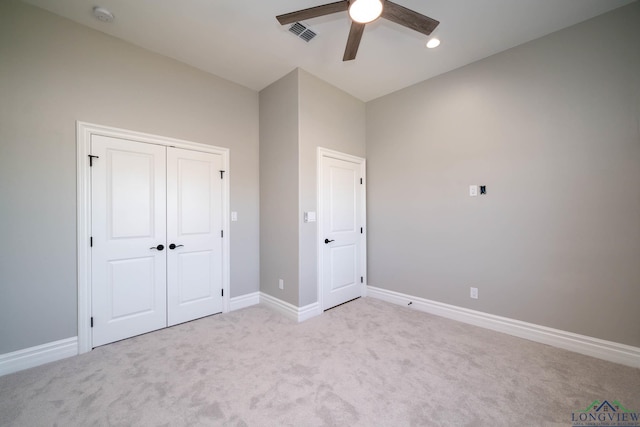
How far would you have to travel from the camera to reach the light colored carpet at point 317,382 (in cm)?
161

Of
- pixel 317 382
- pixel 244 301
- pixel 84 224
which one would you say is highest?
pixel 84 224

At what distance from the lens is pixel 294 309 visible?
307 cm

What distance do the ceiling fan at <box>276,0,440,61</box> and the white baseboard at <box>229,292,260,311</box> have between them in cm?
317

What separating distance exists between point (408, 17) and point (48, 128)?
319cm

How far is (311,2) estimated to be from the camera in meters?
2.13

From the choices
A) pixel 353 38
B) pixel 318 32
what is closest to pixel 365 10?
pixel 353 38

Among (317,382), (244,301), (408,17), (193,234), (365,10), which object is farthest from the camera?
(244,301)

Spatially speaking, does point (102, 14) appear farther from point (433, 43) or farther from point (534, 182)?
point (534, 182)

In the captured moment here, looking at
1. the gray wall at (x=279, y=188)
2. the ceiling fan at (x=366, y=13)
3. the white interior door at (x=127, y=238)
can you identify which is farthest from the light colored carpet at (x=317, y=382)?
the ceiling fan at (x=366, y=13)

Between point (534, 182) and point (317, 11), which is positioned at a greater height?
point (317, 11)

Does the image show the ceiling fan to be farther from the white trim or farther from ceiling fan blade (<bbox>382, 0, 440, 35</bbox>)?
the white trim

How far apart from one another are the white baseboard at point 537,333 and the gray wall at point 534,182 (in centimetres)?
7

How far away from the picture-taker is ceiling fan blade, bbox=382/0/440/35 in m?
1.72

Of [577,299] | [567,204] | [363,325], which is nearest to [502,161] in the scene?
[567,204]
